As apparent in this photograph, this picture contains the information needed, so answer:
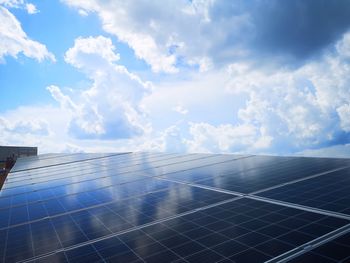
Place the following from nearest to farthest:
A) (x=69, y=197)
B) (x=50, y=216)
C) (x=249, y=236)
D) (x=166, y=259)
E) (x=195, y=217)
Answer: (x=166, y=259), (x=249, y=236), (x=195, y=217), (x=50, y=216), (x=69, y=197)

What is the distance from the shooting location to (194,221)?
7.71 meters

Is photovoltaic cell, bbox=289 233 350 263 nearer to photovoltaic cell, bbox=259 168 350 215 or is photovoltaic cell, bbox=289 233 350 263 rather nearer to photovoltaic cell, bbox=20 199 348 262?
photovoltaic cell, bbox=20 199 348 262

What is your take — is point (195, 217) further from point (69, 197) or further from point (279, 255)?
point (69, 197)

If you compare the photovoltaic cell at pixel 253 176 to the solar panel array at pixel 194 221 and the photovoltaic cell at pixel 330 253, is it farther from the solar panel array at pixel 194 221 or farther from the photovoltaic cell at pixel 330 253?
the photovoltaic cell at pixel 330 253

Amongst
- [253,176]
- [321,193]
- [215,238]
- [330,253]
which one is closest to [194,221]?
[215,238]

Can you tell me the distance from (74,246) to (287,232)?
17.0 feet

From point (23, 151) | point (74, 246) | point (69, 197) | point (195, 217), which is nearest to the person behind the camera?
point (74, 246)

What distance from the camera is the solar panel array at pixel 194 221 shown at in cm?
581

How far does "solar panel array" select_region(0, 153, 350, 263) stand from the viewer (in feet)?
19.1

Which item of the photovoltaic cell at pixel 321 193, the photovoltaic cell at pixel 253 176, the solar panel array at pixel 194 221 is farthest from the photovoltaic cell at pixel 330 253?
the photovoltaic cell at pixel 253 176

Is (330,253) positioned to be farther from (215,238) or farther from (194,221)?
(194,221)

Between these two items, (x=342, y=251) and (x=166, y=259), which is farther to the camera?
(x=166, y=259)

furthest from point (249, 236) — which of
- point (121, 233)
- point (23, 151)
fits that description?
point (23, 151)

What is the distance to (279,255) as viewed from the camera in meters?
5.28
